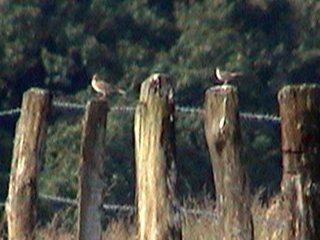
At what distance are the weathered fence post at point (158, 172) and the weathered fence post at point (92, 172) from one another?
0.53 meters

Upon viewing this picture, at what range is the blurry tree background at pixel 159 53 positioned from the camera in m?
25.6

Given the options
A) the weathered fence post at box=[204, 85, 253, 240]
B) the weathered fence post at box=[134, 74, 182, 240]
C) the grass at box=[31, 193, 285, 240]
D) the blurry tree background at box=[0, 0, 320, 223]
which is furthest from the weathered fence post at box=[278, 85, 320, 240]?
the blurry tree background at box=[0, 0, 320, 223]

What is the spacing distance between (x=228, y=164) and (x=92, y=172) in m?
0.93

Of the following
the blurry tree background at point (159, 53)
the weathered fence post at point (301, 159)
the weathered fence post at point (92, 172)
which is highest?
the blurry tree background at point (159, 53)

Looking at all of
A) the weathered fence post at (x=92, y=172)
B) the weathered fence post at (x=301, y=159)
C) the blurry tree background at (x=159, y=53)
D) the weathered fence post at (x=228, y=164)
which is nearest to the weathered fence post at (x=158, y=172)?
the weathered fence post at (x=228, y=164)

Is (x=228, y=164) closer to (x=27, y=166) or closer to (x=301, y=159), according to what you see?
(x=301, y=159)

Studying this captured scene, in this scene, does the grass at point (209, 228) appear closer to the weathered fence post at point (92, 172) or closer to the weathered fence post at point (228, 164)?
the weathered fence post at point (92, 172)

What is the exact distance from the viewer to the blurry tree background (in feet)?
84.1

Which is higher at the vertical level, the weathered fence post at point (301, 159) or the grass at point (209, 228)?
the grass at point (209, 228)

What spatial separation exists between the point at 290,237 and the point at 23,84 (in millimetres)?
20737

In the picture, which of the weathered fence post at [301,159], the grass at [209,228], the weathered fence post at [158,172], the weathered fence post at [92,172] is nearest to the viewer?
the weathered fence post at [301,159]

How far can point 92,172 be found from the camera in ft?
28.7

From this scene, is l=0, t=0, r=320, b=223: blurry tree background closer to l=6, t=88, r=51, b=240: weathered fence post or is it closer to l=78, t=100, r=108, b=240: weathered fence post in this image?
l=6, t=88, r=51, b=240: weathered fence post

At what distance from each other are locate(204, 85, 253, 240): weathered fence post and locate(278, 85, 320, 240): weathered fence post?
89 cm
